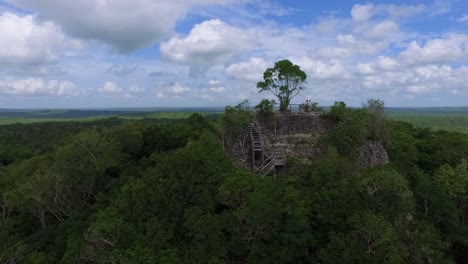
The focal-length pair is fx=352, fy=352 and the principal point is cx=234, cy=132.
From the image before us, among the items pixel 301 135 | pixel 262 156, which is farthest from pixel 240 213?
pixel 301 135

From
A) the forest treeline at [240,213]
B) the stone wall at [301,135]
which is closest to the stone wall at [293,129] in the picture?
the stone wall at [301,135]

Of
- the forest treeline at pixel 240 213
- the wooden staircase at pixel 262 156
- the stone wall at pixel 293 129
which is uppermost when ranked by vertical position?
the stone wall at pixel 293 129

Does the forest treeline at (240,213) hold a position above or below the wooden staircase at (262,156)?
below

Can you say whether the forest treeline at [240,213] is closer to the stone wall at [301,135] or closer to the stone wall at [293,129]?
the stone wall at [301,135]

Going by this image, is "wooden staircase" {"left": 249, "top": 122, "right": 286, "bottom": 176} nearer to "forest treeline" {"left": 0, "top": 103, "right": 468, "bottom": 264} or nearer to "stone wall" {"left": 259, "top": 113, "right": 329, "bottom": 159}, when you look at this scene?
"stone wall" {"left": 259, "top": 113, "right": 329, "bottom": 159}

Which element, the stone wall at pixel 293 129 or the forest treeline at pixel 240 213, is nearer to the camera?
the forest treeline at pixel 240 213

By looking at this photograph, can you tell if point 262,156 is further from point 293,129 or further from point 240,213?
point 240,213

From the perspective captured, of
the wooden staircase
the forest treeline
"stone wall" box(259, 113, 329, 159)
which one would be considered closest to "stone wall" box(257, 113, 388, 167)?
"stone wall" box(259, 113, 329, 159)
